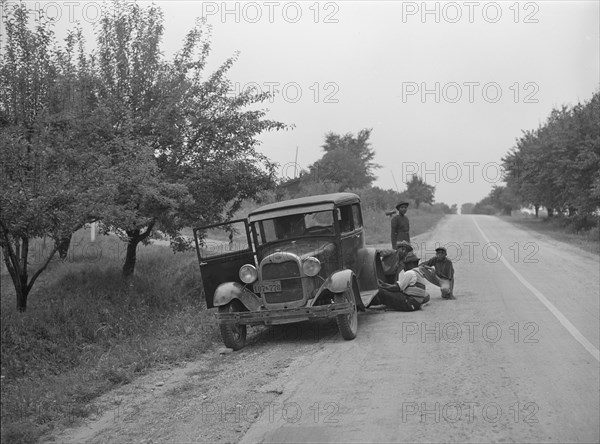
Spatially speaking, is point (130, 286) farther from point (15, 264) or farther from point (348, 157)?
point (348, 157)

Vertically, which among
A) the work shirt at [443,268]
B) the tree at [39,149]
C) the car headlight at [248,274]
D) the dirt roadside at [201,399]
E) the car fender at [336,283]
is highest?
the tree at [39,149]

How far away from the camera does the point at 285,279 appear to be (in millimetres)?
8938

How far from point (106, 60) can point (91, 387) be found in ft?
28.3

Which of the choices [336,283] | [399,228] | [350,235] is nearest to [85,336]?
[336,283]

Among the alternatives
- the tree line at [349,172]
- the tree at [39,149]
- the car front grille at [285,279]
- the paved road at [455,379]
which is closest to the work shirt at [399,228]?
the paved road at [455,379]

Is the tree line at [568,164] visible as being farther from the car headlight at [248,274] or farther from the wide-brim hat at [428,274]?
the car headlight at [248,274]

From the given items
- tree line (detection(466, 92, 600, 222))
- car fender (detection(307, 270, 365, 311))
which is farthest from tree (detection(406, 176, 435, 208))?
car fender (detection(307, 270, 365, 311))

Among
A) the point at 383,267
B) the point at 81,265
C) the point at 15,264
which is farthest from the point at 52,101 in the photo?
the point at 383,267

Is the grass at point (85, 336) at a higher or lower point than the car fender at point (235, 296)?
lower

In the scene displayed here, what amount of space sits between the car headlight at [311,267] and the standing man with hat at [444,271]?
3608 millimetres

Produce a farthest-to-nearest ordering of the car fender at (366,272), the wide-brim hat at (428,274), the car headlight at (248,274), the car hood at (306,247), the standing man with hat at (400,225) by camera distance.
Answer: the standing man with hat at (400,225)
the wide-brim hat at (428,274)
the car fender at (366,272)
the car hood at (306,247)
the car headlight at (248,274)

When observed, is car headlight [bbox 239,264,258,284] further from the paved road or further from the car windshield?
the paved road

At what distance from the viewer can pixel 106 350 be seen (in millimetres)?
9461

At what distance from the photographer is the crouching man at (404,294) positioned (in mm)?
10586
